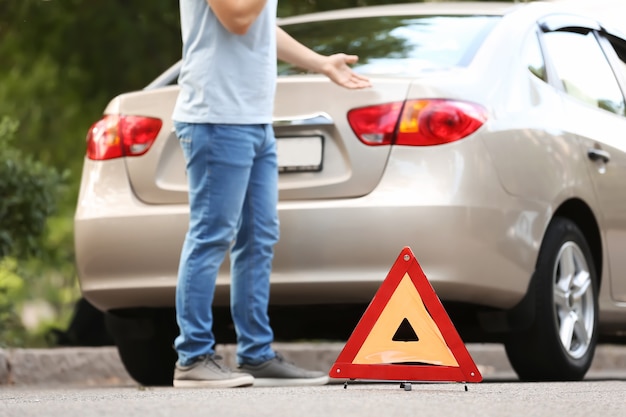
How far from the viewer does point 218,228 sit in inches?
229

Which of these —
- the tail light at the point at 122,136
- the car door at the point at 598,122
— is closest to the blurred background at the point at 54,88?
the car door at the point at 598,122

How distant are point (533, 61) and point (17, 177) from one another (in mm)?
3558

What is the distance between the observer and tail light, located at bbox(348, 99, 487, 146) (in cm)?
593

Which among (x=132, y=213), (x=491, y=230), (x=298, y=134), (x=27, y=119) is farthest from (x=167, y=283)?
(x=27, y=119)

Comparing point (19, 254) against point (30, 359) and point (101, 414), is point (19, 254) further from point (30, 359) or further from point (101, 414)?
point (101, 414)

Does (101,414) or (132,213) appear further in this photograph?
(132,213)

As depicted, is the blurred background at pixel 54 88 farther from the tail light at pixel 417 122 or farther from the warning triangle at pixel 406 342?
the warning triangle at pixel 406 342

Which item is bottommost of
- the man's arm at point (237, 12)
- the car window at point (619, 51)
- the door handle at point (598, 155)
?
the door handle at point (598, 155)

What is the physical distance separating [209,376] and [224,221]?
0.58 m

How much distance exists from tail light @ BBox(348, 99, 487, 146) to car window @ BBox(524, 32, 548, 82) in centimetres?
56

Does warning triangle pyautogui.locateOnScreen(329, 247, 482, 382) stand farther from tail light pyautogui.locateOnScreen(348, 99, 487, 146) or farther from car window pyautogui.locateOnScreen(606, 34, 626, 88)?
car window pyautogui.locateOnScreen(606, 34, 626, 88)

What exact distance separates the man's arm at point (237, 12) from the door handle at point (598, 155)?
67.5 inches

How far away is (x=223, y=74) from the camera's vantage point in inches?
230

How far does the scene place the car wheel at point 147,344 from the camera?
678cm
